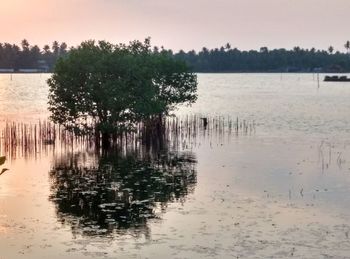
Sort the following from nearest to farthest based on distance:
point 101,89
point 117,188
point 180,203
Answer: point 180,203 < point 117,188 < point 101,89

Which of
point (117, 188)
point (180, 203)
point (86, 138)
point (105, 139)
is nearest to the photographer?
point (180, 203)

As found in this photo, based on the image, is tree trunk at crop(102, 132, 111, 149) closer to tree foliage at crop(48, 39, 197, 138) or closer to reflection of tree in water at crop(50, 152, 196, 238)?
tree foliage at crop(48, 39, 197, 138)

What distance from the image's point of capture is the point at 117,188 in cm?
3256

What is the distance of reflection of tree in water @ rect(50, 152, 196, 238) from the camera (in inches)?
1019

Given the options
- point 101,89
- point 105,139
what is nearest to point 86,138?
point 105,139

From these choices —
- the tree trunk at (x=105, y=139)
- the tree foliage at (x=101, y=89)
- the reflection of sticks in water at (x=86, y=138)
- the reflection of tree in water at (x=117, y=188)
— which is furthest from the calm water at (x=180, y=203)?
the tree foliage at (x=101, y=89)

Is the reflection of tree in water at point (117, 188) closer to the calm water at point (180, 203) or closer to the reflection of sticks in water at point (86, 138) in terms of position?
the calm water at point (180, 203)

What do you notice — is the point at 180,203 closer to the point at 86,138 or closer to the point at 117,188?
the point at 117,188

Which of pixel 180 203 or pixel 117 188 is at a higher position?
pixel 117 188

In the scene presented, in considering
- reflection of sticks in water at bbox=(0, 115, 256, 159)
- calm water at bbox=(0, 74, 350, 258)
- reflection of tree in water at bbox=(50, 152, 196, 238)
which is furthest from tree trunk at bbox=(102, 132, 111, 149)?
reflection of tree in water at bbox=(50, 152, 196, 238)

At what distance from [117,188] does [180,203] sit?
482cm

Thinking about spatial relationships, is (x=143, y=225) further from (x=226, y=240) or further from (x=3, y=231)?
(x=3, y=231)

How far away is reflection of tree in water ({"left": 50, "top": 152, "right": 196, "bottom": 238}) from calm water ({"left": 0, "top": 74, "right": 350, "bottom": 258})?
0.06 m

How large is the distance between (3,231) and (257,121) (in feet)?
188
